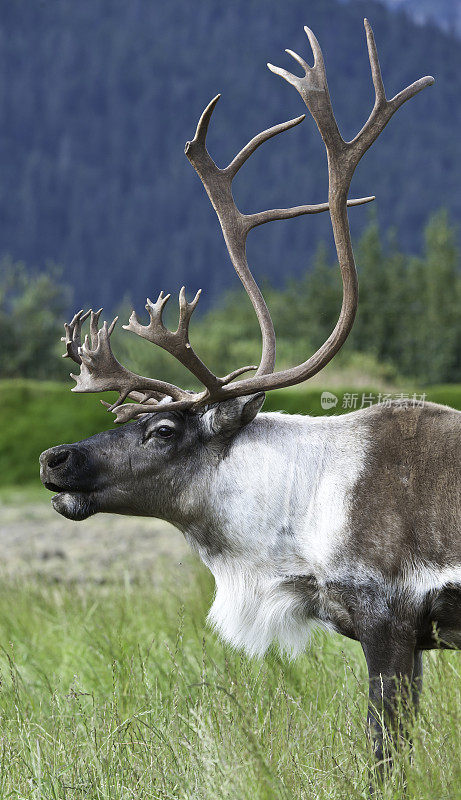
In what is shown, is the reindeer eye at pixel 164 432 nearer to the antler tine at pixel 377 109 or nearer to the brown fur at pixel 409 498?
the brown fur at pixel 409 498

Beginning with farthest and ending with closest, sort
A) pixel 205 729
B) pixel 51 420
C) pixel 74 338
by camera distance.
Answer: pixel 51 420 < pixel 74 338 < pixel 205 729

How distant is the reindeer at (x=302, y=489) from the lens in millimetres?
3539

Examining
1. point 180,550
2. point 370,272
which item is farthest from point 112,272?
point 180,550

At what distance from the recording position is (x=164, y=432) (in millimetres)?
4078

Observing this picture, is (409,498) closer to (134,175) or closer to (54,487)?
(54,487)

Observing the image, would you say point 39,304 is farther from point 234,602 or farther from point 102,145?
point 102,145

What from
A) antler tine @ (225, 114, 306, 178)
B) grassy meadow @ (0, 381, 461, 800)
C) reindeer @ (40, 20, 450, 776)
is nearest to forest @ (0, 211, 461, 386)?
grassy meadow @ (0, 381, 461, 800)

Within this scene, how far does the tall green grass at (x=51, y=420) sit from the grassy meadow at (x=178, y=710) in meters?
7.96

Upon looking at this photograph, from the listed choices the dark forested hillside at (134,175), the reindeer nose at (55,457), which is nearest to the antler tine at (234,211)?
the reindeer nose at (55,457)

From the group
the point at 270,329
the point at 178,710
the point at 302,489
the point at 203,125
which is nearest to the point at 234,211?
the point at 203,125

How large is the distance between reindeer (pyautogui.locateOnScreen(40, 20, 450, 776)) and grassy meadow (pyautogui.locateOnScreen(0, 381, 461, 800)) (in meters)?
0.24

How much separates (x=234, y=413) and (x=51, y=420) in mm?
12125

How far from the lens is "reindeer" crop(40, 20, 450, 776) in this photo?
3539 mm

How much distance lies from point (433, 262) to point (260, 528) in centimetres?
4304
